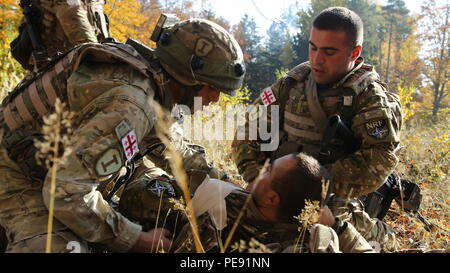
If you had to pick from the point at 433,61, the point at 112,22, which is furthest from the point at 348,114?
the point at 433,61

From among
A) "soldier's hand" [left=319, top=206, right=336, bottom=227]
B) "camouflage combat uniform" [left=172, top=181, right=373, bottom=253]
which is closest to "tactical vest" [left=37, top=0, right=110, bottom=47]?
"camouflage combat uniform" [left=172, top=181, right=373, bottom=253]

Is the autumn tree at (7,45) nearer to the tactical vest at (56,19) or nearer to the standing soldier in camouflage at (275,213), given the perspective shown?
the tactical vest at (56,19)

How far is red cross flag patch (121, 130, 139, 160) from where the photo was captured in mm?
2041

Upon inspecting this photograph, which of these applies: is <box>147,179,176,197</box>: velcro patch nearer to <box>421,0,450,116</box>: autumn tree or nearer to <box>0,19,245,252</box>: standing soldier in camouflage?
<box>0,19,245,252</box>: standing soldier in camouflage

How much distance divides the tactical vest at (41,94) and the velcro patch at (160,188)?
655 millimetres

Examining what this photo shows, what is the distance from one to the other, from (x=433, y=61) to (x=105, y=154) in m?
28.4

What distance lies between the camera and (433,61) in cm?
2627

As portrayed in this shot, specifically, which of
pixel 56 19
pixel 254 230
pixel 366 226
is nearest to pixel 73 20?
pixel 56 19

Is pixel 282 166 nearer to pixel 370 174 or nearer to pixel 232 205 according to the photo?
pixel 232 205

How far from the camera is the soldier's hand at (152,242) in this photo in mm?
2262

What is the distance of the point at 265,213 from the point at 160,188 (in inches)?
28.8

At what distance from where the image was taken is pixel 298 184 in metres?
2.12

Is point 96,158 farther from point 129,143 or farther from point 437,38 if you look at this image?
point 437,38

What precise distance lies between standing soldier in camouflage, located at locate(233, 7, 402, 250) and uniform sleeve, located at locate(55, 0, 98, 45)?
215 cm
